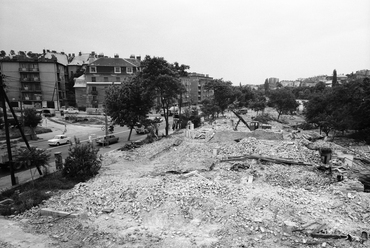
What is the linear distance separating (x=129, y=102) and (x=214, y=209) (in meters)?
19.3

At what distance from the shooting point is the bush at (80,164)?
14469mm

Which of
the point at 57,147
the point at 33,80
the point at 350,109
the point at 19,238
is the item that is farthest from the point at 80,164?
the point at 33,80

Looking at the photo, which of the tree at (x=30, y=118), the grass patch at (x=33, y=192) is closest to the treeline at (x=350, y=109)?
the grass patch at (x=33, y=192)

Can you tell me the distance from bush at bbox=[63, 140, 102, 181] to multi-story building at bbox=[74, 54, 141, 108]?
42.1m

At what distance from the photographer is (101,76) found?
55.5m

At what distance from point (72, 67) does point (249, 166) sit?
6415cm

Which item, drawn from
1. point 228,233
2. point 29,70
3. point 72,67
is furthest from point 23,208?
point 72,67

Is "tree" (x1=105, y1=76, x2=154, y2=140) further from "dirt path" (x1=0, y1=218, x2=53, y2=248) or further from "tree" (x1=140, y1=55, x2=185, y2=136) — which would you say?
"dirt path" (x1=0, y1=218, x2=53, y2=248)

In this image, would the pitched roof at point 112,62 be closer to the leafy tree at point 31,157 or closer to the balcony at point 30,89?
the balcony at point 30,89

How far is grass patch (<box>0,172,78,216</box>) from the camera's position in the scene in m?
11.0

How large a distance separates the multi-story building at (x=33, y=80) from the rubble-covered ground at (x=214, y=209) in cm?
5122

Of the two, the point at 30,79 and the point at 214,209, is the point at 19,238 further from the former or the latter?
the point at 30,79

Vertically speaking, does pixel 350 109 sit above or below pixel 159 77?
below

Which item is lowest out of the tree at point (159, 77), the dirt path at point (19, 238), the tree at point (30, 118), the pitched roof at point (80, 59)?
the dirt path at point (19, 238)
